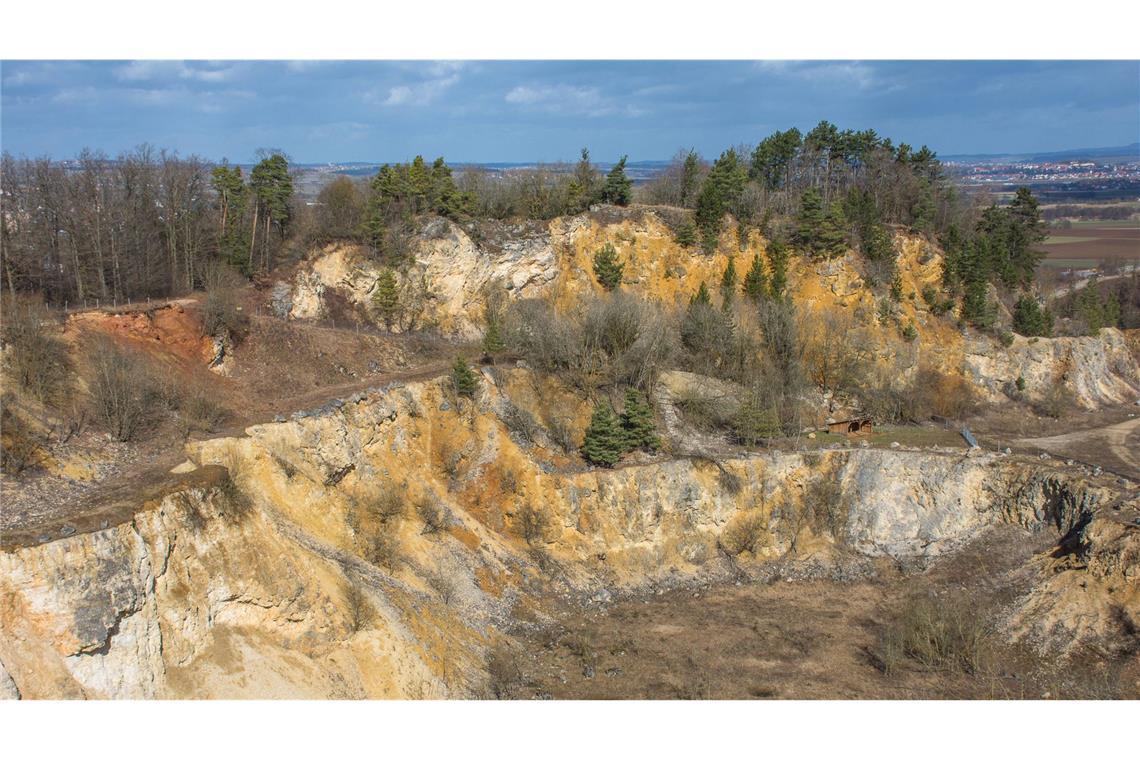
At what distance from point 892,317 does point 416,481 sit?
3242 cm

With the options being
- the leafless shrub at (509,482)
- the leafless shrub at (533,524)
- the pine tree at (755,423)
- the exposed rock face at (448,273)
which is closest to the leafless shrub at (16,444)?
the leafless shrub at (509,482)

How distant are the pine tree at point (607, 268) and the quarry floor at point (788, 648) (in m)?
22.8

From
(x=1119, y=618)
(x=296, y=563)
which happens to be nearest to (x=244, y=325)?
(x=296, y=563)

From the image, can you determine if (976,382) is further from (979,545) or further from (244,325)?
(244,325)

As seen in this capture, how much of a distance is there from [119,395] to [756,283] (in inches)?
1367

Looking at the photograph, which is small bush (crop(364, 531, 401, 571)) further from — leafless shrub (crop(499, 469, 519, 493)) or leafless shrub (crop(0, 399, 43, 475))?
leafless shrub (crop(0, 399, 43, 475))

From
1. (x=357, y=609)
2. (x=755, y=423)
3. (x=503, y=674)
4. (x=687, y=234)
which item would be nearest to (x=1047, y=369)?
(x=687, y=234)

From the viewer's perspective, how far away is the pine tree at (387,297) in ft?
145

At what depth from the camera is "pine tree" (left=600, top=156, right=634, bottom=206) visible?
51594 mm

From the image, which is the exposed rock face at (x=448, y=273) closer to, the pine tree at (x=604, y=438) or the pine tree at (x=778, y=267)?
the pine tree at (x=778, y=267)

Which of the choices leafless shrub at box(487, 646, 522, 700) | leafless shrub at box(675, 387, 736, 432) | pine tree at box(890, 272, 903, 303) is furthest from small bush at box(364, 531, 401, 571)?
pine tree at box(890, 272, 903, 303)

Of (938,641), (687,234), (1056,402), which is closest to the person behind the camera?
(938,641)

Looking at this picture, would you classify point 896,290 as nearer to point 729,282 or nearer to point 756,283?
point 756,283

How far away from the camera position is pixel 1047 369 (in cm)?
4797
